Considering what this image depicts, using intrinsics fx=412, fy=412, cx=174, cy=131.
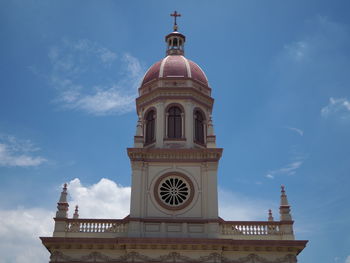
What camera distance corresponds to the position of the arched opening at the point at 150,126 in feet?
87.5

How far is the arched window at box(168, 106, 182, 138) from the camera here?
26266 mm

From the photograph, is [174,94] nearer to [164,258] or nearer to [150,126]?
[150,126]

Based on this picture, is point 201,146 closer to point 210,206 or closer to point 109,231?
point 210,206

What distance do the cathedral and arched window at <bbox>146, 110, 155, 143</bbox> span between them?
0.07 metres

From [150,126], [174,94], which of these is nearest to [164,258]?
[150,126]

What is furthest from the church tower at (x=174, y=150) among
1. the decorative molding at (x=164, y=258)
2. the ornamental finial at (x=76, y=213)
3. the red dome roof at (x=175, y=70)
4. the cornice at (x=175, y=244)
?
the ornamental finial at (x=76, y=213)

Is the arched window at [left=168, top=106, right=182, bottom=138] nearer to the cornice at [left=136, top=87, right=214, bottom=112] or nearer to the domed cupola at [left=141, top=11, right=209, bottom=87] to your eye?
the cornice at [left=136, top=87, right=214, bottom=112]

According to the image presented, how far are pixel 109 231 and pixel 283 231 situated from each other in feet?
31.9

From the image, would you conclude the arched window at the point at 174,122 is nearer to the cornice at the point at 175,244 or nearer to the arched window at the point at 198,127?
the arched window at the point at 198,127

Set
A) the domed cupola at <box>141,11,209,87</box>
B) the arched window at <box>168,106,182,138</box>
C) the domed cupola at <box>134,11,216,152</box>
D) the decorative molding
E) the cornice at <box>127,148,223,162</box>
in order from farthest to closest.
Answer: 1. the domed cupola at <box>141,11,209,87</box>
2. the arched window at <box>168,106,182,138</box>
3. the domed cupola at <box>134,11,216,152</box>
4. the cornice at <box>127,148,223,162</box>
5. the decorative molding

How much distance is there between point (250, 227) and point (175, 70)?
11.6m

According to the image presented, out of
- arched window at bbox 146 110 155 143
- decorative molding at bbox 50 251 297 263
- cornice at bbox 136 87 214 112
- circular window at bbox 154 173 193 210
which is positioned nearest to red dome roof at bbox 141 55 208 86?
cornice at bbox 136 87 214 112

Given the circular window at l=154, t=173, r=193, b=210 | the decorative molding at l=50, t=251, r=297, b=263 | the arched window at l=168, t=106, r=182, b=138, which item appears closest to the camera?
the decorative molding at l=50, t=251, r=297, b=263

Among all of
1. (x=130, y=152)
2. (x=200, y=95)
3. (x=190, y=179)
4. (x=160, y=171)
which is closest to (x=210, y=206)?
(x=190, y=179)
